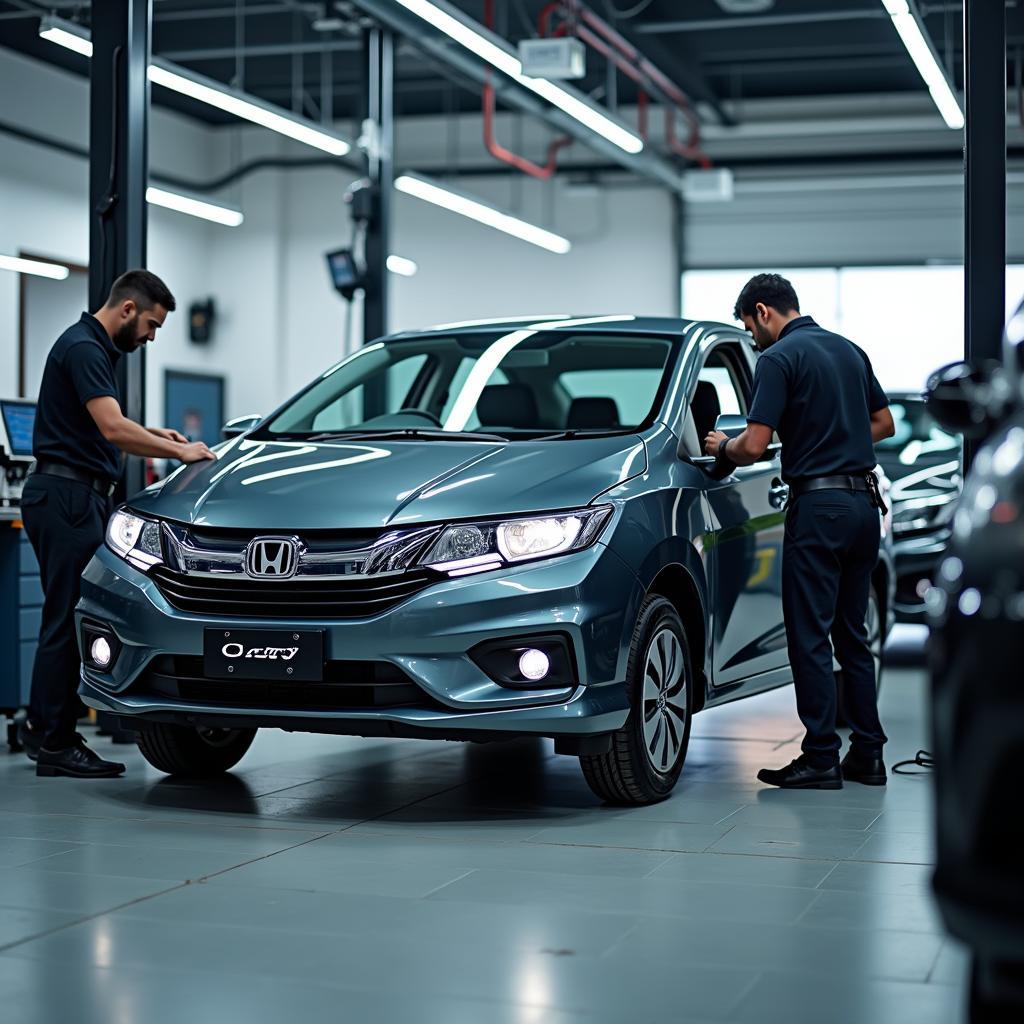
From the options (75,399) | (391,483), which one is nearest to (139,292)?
(75,399)

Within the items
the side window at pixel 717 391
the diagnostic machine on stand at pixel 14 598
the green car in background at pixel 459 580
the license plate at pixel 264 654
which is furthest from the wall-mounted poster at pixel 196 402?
the license plate at pixel 264 654

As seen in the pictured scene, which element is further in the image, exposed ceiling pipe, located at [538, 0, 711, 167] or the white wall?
the white wall

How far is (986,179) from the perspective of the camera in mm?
5820

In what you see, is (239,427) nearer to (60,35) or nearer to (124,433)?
(124,433)

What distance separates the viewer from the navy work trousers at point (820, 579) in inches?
212

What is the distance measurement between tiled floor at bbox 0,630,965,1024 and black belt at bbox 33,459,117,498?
1.02 metres

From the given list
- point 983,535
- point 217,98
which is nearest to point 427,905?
point 983,535

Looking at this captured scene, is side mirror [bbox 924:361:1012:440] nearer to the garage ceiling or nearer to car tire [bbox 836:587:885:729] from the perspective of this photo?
car tire [bbox 836:587:885:729]

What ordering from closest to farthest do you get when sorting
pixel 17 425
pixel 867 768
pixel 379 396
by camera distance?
pixel 867 768 → pixel 379 396 → pixel 17 425

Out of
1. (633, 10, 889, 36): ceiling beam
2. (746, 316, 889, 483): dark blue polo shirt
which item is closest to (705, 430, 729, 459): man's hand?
(746, 316, 889, 483): dark blue polo shirt

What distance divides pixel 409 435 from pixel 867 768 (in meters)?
1.91

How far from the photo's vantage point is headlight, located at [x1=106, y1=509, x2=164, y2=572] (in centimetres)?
493

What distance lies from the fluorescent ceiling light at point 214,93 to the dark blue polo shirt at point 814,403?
5.53m

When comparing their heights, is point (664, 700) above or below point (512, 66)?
below
